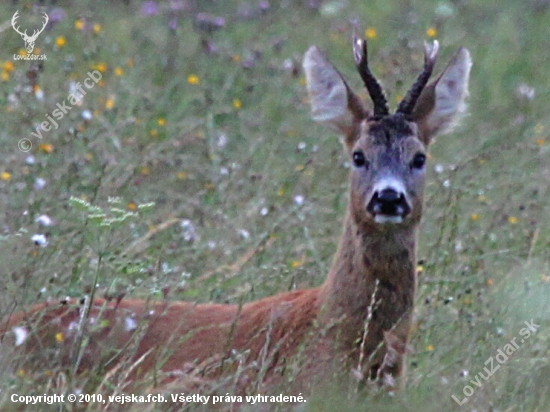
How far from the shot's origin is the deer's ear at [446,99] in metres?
6.11

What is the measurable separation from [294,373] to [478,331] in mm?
1331

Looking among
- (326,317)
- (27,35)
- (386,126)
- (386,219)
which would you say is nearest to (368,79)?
(386,126)

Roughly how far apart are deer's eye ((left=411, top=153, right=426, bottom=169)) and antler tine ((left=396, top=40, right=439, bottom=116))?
0.72 feet

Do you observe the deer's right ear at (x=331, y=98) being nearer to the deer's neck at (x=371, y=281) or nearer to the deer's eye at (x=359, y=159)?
the deer's eye at (x=359, y=159)

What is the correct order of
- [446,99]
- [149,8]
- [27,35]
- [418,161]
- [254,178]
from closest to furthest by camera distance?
[418,161] < [446,99] < [254,178] < [27,35] < [149,8]

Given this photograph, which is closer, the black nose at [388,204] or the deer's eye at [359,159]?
the black nose at [388,204]

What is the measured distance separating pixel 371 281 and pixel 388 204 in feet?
1.05

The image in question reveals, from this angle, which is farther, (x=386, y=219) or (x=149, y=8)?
(x=149, y=8)

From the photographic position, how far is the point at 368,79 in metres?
5.70

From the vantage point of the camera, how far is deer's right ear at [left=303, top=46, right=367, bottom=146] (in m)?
6.11

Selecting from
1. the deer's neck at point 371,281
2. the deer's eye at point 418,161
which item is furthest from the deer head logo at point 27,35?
the deer's neck at point 371,281

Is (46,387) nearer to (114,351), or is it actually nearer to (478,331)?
(114,351)

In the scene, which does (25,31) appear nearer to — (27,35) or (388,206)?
(27,35)

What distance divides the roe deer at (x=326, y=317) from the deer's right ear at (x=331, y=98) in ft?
0.09
